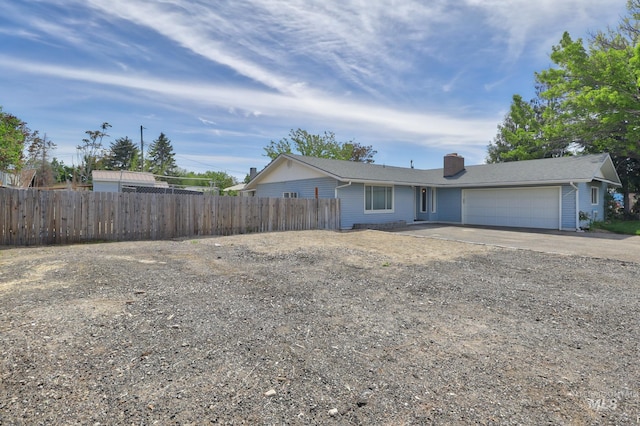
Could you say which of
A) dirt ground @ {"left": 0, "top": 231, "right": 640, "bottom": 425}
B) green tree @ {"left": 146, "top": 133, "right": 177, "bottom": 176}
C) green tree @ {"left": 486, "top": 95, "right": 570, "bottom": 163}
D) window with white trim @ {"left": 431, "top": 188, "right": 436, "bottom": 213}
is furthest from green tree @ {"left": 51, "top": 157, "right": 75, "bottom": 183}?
green tree @ {"left": 486, "top": 95, "right": 570, "bottom": 163}

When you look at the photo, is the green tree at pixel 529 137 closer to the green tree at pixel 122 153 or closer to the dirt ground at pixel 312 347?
the dirt ground at pixel 312 347

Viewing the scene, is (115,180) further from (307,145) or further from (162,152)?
(162,152)

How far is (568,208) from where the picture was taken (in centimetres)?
1488

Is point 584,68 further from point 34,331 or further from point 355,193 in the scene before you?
point 34,331

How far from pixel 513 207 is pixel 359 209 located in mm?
7927

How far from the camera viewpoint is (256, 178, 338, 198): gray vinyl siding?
52.8 feet

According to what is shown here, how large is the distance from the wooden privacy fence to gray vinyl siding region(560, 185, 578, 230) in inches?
441

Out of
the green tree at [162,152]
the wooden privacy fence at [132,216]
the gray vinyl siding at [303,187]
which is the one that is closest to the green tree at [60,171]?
the green tree at [162,152]

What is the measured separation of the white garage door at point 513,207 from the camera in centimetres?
1552

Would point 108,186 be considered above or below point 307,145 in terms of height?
below

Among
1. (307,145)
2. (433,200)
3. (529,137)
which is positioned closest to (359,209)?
(433,200)

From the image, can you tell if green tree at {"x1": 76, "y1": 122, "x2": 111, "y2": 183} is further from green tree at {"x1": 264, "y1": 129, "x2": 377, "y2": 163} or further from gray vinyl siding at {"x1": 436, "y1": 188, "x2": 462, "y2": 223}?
gray vinyl siding at {"x1": 436, "y1": 188, "x2": 462, "y2": 223}

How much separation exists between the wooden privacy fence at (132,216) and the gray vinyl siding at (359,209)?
65.1 inches

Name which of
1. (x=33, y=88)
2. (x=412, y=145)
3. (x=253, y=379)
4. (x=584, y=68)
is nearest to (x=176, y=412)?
(x=253, y=379)
